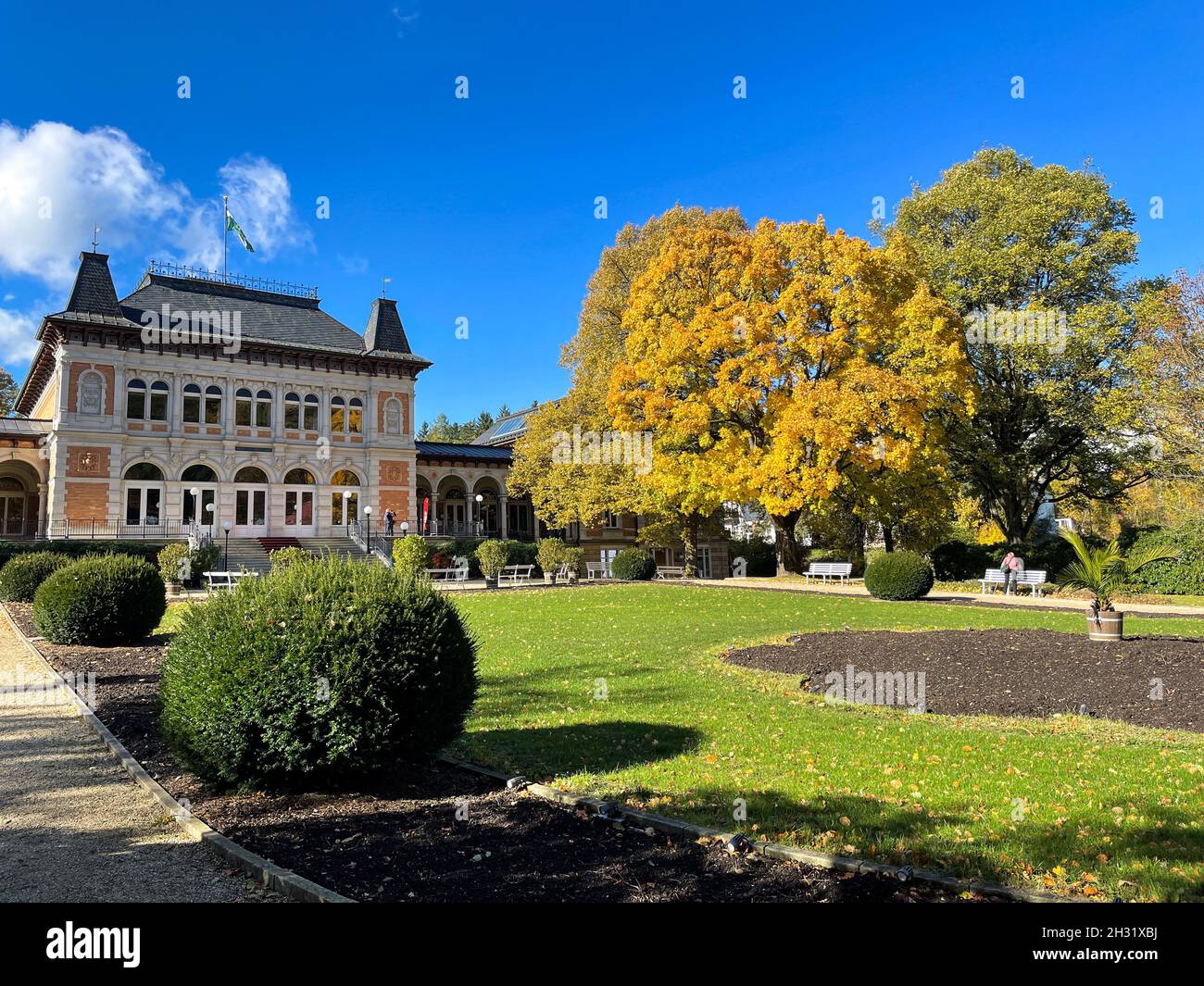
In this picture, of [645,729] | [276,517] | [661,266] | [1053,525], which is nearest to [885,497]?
[661,266]

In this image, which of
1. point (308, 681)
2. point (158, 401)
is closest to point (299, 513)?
point (158, 401)

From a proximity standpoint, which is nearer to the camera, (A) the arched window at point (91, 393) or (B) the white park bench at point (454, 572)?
(B) the white park bench at point (454, 572)

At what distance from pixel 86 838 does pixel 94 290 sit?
3899 cm

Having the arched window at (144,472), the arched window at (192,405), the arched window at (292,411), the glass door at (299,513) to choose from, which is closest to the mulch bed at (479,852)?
the glass door at (299,513)

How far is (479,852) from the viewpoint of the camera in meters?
4.47

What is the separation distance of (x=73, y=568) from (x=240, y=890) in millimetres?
11966

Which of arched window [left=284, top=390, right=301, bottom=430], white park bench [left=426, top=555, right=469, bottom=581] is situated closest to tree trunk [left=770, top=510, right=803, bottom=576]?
white park bench [left=426, top=555, right=469, bottom=581]

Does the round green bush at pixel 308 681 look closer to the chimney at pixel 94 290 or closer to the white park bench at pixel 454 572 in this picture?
the white park bench at pixel 454 572

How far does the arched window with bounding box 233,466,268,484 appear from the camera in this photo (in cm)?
3925

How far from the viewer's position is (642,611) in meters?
17.7

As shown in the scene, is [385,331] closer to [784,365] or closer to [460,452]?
[460,452]

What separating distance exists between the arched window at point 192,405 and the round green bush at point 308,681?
121 feet

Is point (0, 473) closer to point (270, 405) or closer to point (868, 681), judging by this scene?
point (270, 405)

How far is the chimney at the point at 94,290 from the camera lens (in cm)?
3531
